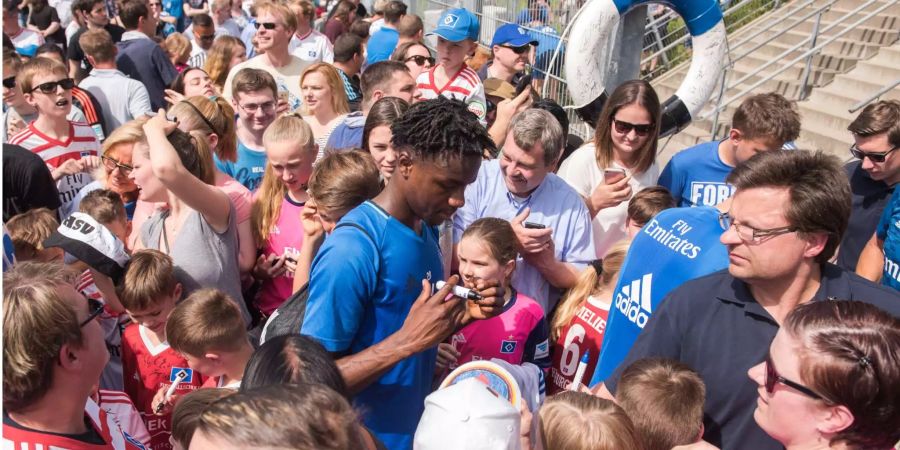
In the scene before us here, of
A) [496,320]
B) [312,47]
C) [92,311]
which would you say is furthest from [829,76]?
[92,311]

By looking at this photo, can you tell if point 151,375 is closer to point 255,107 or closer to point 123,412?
point 123,412

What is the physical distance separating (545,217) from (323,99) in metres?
2.33

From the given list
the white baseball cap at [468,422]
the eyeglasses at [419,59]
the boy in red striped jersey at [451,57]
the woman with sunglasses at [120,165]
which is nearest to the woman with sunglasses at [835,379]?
the white baseball cap at [468,422]

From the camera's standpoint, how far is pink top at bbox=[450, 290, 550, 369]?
3.42 meters

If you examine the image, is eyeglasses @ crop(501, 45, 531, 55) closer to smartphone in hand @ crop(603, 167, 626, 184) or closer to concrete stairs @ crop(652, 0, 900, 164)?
smartphone in hand @ crop(603, 167, 626, 184)

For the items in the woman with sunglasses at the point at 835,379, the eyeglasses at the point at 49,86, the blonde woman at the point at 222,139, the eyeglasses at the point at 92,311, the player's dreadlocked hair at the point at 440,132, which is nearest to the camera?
the woman with sunglasses at the point at 835,379

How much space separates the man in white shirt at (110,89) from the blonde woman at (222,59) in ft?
3.12

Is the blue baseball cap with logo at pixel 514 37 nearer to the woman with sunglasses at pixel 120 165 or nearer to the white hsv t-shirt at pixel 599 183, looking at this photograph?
the white hsv t-shirt at pixel 599 183

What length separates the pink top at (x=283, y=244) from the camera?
4.01 m

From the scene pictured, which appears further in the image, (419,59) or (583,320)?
(419,59)

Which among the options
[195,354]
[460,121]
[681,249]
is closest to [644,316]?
[681,249]

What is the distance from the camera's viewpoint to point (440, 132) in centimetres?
255

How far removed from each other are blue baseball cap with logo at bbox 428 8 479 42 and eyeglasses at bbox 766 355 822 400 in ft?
15.1

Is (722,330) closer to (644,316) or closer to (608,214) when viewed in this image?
(644,316)
